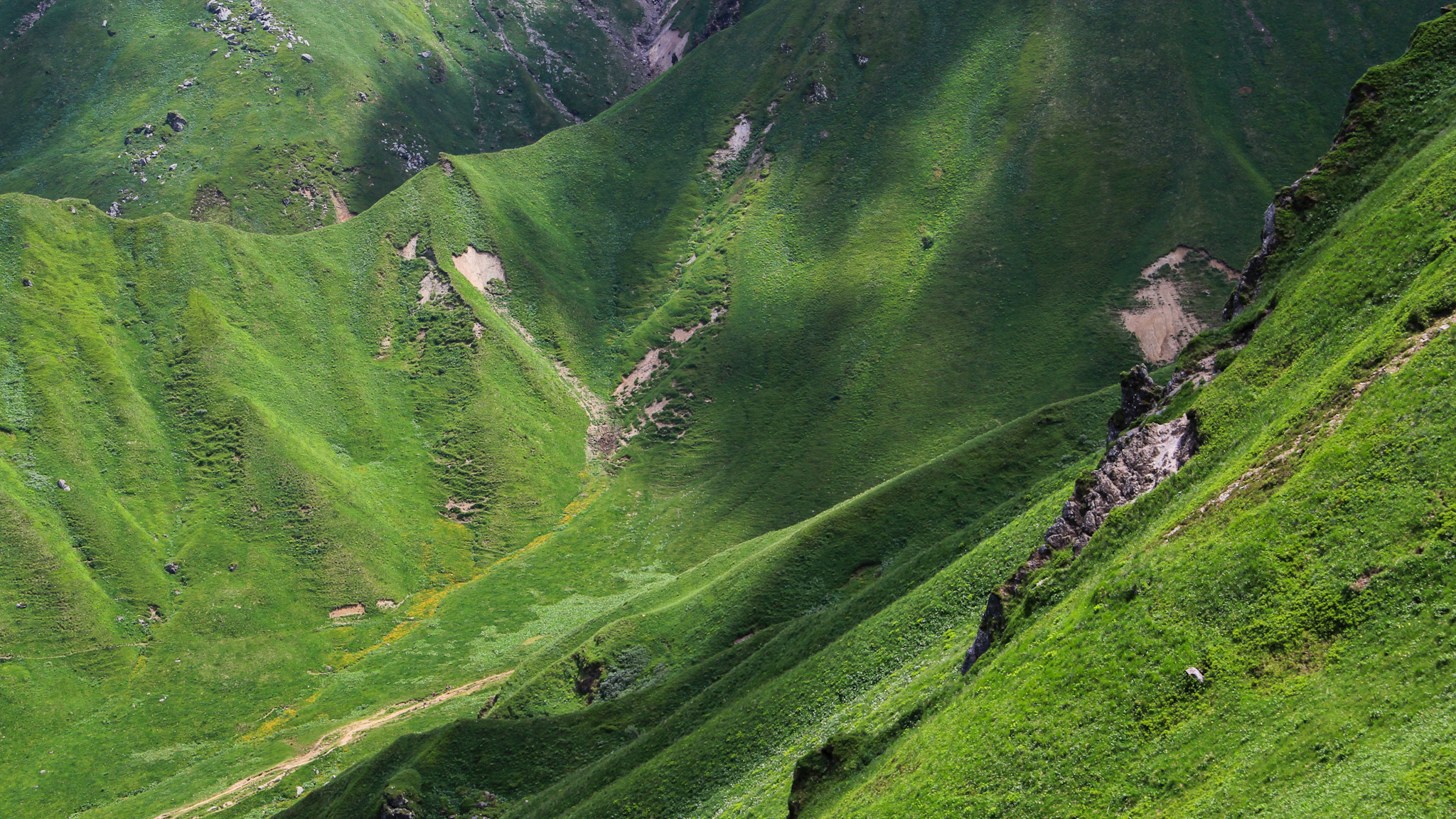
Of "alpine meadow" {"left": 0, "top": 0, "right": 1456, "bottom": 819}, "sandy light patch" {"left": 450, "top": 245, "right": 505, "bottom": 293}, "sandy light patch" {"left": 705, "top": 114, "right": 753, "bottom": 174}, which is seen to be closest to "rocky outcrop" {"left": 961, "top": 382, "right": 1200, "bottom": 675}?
"alpine meadow" {"left": 0, "top": 0, "right": 1456, "bottom": 819}

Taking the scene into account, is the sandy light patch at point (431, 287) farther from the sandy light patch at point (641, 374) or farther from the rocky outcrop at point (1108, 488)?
the rocky outcrop at point (1108, 488)

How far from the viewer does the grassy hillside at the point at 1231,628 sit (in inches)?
977

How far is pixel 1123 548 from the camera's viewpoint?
131 ft

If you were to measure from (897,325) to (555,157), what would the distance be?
8505cm

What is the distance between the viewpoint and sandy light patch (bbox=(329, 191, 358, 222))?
19212 centimetres

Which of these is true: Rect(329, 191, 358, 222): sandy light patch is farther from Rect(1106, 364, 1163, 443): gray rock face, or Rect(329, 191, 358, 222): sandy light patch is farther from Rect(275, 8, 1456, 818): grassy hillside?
Rect(1106, 364, 1163, 443): gray rock face

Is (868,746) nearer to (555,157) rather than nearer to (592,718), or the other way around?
(592,718)

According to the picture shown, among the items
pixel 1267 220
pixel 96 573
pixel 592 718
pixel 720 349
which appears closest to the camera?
pixel 1267 220

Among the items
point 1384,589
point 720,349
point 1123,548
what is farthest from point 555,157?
point 1384,589

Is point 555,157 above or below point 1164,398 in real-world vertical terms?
above

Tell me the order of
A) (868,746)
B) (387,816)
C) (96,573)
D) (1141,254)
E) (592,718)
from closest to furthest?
(868,746) → (387,816) → (592,718) → (96,573) → (1141,254)

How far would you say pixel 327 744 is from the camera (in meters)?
87.4

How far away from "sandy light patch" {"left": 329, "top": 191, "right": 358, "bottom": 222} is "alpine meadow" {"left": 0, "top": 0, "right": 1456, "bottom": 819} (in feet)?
Result: 2.86

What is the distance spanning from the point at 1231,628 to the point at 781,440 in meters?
100
